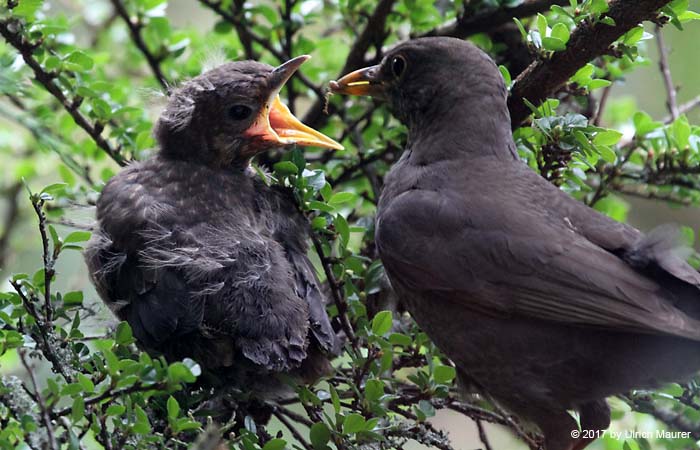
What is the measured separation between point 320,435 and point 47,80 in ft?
6.26

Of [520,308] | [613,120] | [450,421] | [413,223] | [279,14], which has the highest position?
[279,14]

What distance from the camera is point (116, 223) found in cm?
371

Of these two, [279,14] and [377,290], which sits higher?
[279,14]

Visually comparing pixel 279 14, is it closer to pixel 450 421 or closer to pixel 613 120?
pixel 613 120

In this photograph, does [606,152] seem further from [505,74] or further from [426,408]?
[426,408]

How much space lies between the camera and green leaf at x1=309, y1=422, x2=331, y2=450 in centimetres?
315

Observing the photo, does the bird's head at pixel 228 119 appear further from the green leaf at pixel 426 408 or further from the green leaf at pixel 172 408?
the green leaf at pixel 172 408

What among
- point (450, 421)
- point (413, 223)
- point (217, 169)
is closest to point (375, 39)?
point (217, 169)

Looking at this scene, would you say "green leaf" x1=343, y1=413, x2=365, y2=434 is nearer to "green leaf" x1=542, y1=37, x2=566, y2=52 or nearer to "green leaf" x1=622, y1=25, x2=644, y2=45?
Answer: "green leaf" x1=542, y1=37, x2=566, y2=52

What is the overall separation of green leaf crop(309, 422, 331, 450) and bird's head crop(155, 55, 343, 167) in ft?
4.22

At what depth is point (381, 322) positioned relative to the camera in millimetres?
3367

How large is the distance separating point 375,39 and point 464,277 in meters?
1.51

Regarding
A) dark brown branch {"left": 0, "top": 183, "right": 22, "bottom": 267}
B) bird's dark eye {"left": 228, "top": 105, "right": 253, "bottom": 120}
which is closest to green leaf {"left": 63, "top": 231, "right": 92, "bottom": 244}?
bird's dark eye {"left": 228, "top": 105, "right": 253, "bottom": 120}

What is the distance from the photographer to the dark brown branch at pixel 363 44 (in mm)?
4316
